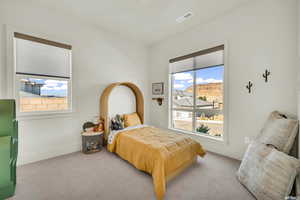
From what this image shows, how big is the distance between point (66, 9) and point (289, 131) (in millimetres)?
4239

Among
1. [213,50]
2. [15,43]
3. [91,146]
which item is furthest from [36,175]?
[213,50]

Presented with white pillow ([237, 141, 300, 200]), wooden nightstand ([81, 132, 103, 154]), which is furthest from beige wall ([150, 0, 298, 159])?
wooden nightstand ([81, 132, 103, 154])

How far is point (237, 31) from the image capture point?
2459mm

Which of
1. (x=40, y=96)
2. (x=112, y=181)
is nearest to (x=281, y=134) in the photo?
(x=112, y=181)

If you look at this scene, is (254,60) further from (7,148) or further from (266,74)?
(7,148)

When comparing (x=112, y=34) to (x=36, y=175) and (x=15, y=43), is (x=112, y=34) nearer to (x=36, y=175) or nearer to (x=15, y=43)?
(x=15, y=43)

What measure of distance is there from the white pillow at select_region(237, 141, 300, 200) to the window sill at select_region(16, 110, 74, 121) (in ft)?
10.9

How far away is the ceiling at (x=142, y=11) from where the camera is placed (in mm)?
2289

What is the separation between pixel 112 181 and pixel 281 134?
247 centimetres

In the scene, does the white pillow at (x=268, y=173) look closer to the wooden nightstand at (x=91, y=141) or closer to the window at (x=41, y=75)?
the wooden nightstand at (x=91, y=141)

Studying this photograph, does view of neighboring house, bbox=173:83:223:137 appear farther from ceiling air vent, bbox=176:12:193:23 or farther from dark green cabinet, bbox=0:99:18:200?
dark green cabinet, bbox=0:99:18:200

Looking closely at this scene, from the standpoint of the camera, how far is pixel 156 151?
1.84 metres

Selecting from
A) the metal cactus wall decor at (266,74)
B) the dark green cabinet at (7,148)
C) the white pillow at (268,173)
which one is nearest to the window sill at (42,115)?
the dark green cabinet at (7,148)

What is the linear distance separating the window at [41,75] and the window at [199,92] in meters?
2.68
